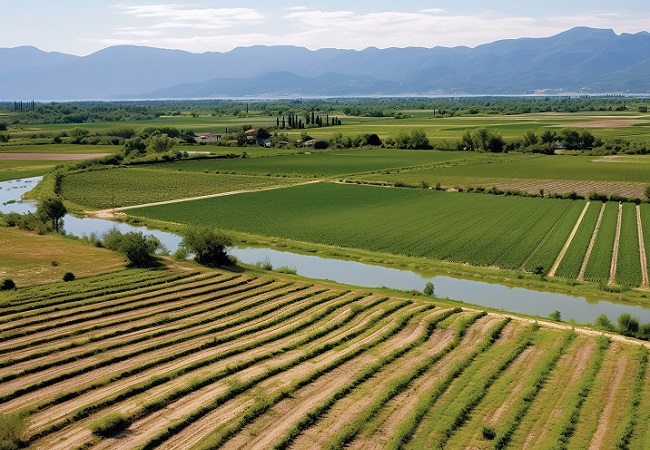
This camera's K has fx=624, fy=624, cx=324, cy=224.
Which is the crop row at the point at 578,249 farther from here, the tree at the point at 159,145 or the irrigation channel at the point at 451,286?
the tree at the point at 159,145

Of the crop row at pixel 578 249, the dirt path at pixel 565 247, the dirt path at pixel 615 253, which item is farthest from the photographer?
the dirt path at pixel 565 247

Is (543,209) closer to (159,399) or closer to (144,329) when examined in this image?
(144,329)

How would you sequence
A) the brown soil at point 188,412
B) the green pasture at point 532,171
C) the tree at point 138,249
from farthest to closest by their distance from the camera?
the green pasture at point 532,171
the tree at point 138,249
the brown soil at point 188,412

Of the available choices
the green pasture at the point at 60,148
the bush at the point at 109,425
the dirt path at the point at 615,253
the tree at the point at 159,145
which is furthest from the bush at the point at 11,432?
the green pasture at the point at 60,148

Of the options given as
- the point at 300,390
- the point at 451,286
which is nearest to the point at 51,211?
the point at 451,286

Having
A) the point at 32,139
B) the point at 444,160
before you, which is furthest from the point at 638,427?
the point at 32,139

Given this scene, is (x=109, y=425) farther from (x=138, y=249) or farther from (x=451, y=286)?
(x=451, y=286)

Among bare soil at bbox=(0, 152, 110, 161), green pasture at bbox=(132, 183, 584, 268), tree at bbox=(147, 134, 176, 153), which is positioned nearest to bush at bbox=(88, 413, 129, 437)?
green pasture at bbox=(132, 183, 584, 268)
